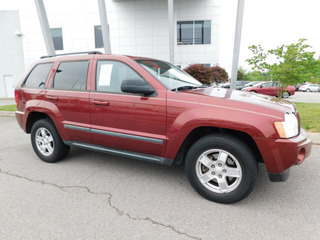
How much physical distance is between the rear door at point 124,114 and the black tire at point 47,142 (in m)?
0.86

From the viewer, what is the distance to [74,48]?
19.0 metres

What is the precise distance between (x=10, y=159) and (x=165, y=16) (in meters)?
16.1

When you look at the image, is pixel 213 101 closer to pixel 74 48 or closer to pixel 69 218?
pixel 69 218

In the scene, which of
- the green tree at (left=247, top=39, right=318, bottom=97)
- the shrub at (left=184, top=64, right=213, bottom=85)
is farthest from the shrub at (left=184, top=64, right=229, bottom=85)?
the green tree at (left=247, top=39, right=318, bottom=97)

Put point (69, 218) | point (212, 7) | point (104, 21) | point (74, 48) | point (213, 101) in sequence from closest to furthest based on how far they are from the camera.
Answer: point (69, 218)
point (213, 101)
point (104, 21)
point (212, 7)
point (74, 48)

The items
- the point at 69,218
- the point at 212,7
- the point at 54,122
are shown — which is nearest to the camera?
the point at 69,218

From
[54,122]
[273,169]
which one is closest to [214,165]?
[273,169]

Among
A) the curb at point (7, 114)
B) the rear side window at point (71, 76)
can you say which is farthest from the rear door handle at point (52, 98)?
the curb at point (7, 114)

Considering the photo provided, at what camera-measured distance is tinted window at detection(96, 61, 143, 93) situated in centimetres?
318

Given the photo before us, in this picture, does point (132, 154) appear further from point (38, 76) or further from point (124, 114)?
point (38, 76)

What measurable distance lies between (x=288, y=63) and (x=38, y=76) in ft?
28.4

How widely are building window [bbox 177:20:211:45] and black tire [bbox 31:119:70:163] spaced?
15387mm

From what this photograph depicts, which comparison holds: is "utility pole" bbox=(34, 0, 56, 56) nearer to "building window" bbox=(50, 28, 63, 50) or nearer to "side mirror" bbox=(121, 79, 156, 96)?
"building window" bbox=(50, 28, 63, 50)

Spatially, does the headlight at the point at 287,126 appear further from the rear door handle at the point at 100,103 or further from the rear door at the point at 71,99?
the rear door at the point at 71,99
